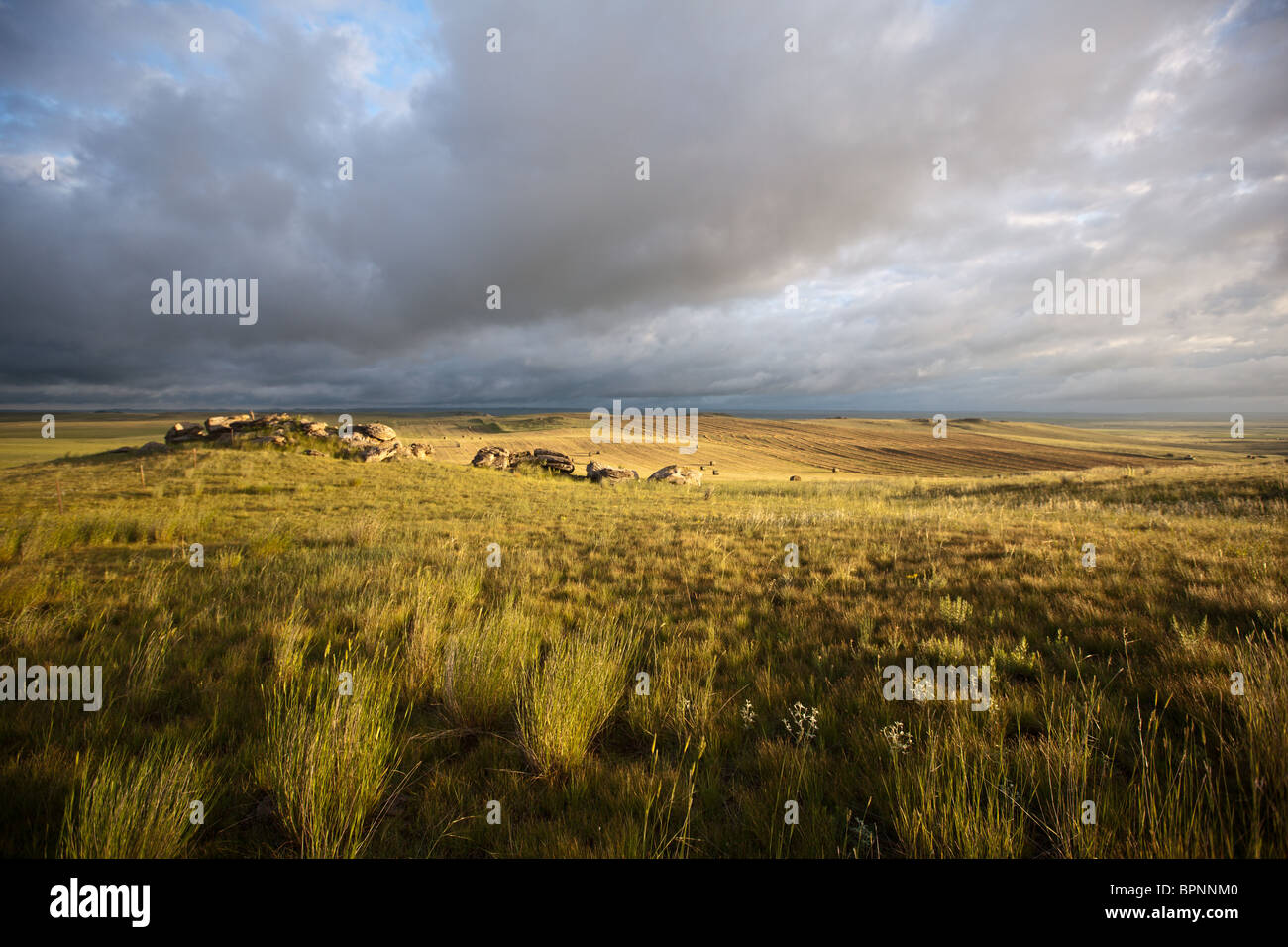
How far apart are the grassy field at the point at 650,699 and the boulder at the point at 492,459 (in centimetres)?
2496

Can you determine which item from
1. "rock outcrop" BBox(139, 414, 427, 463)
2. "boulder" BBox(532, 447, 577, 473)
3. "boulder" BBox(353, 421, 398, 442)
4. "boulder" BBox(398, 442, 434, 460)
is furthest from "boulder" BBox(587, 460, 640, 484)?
"boulder" BBox(353, 421, 398, 442)

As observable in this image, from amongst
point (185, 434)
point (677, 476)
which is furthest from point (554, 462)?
point (185, 434)

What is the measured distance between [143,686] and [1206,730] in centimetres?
729

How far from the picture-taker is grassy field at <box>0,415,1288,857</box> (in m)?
2.23

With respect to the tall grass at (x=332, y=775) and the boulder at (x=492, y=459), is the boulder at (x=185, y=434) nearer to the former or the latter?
the boulder at (x=492, y=459)

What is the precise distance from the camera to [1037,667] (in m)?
4.00

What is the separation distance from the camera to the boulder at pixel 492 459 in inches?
1373

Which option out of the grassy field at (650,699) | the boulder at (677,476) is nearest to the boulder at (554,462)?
the boulder at (677,476)

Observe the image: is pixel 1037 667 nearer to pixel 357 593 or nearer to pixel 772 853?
pixel 772 853

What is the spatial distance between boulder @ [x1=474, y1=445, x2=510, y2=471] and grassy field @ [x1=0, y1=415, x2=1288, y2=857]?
25.0 metres

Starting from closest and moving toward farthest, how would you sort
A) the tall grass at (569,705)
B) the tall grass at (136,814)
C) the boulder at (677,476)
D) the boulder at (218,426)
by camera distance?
the tall grass at (136,814)
the tall grass at (569,705)
the boulder at (218,426)
the boulder at (677,476)

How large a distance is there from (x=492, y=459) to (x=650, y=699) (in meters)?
34.1

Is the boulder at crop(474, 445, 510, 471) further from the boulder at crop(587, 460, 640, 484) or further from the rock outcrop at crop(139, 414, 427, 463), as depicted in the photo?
the boulder at crop(587, 460, 640, 484)
